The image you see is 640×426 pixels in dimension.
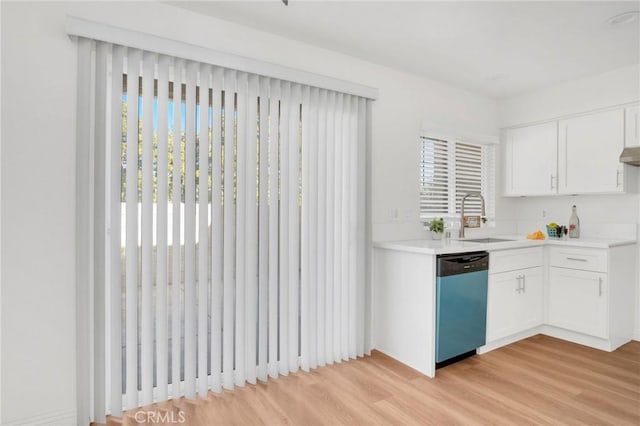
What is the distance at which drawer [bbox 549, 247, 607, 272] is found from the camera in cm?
314

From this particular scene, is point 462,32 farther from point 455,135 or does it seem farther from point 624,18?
point 455,135

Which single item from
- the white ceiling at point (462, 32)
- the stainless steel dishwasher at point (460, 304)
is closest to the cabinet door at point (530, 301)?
the stainless steel dishwasher at point (460, 304)

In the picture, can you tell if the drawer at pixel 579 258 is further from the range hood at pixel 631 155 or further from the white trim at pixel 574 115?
the white trim at pixel 574 115

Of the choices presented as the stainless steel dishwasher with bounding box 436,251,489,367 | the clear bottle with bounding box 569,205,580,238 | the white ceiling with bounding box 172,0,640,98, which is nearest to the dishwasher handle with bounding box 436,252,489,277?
the stainless steel dishwasher with bounding box 436,251,489,367

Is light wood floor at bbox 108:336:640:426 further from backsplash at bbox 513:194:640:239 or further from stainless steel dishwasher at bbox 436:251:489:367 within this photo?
backsplash at bbox 513:194:640:239

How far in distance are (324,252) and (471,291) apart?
124cm

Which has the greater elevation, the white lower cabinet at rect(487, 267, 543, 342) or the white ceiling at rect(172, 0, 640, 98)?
the white ceiling at rect(172, 0, 640, 98)

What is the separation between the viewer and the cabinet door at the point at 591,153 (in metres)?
3.34

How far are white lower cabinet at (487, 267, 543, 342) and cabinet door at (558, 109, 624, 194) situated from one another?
971mm

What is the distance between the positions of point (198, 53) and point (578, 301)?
3.81m

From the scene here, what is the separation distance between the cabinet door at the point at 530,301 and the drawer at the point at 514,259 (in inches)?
3.1

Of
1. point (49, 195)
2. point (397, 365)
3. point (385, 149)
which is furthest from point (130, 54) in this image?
point (397, 365)

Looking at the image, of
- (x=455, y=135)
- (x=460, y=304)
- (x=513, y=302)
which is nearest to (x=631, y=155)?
(x=455, y=135)

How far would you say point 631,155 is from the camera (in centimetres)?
311
